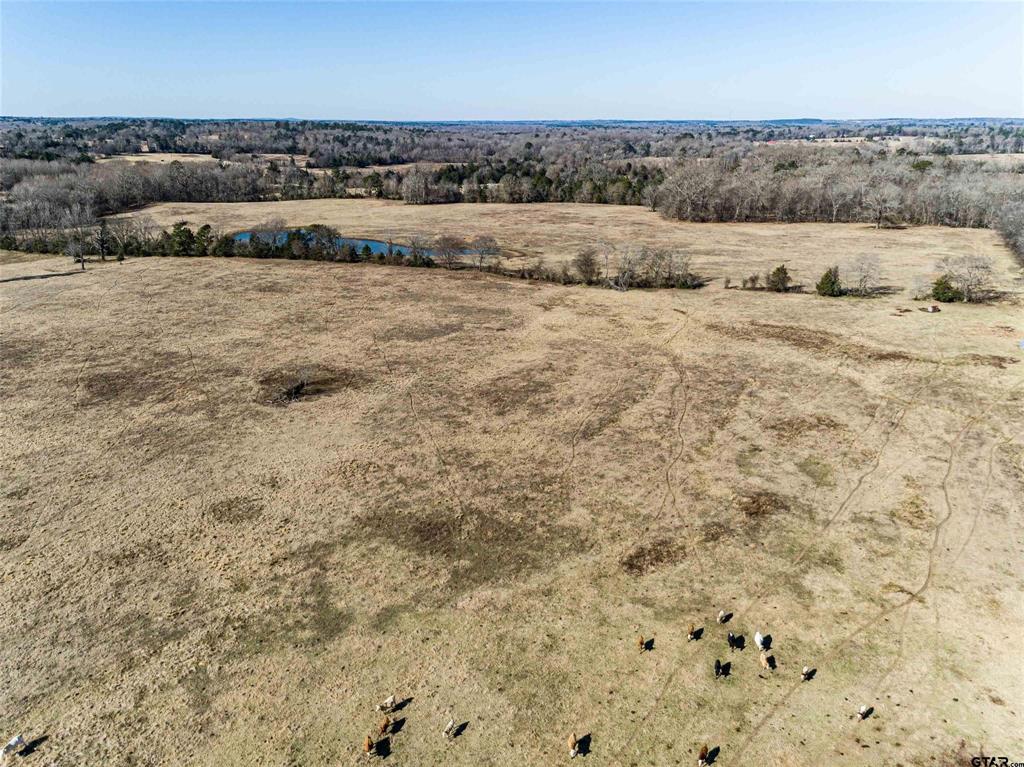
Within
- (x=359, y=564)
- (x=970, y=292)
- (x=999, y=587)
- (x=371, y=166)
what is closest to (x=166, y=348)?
(x=359, y=564)

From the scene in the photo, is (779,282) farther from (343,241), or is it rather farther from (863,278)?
(343,241)

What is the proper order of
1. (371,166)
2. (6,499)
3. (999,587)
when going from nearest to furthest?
1. (999,587)
2. (6,499)
3. (371,166)

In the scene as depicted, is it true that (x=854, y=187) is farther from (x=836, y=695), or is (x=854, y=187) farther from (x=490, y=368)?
(x=836, y=695)

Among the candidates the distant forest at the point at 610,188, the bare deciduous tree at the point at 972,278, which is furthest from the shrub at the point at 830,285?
the distant forest at the point at 610,188

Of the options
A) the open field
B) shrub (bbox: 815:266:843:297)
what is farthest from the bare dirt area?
the open field

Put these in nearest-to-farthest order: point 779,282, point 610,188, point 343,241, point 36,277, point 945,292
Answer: point 945,292
point 779,282
point 36,277
point 343,241
point 610,188

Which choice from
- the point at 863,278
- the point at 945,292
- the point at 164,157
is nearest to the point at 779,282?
the point at 863,278
